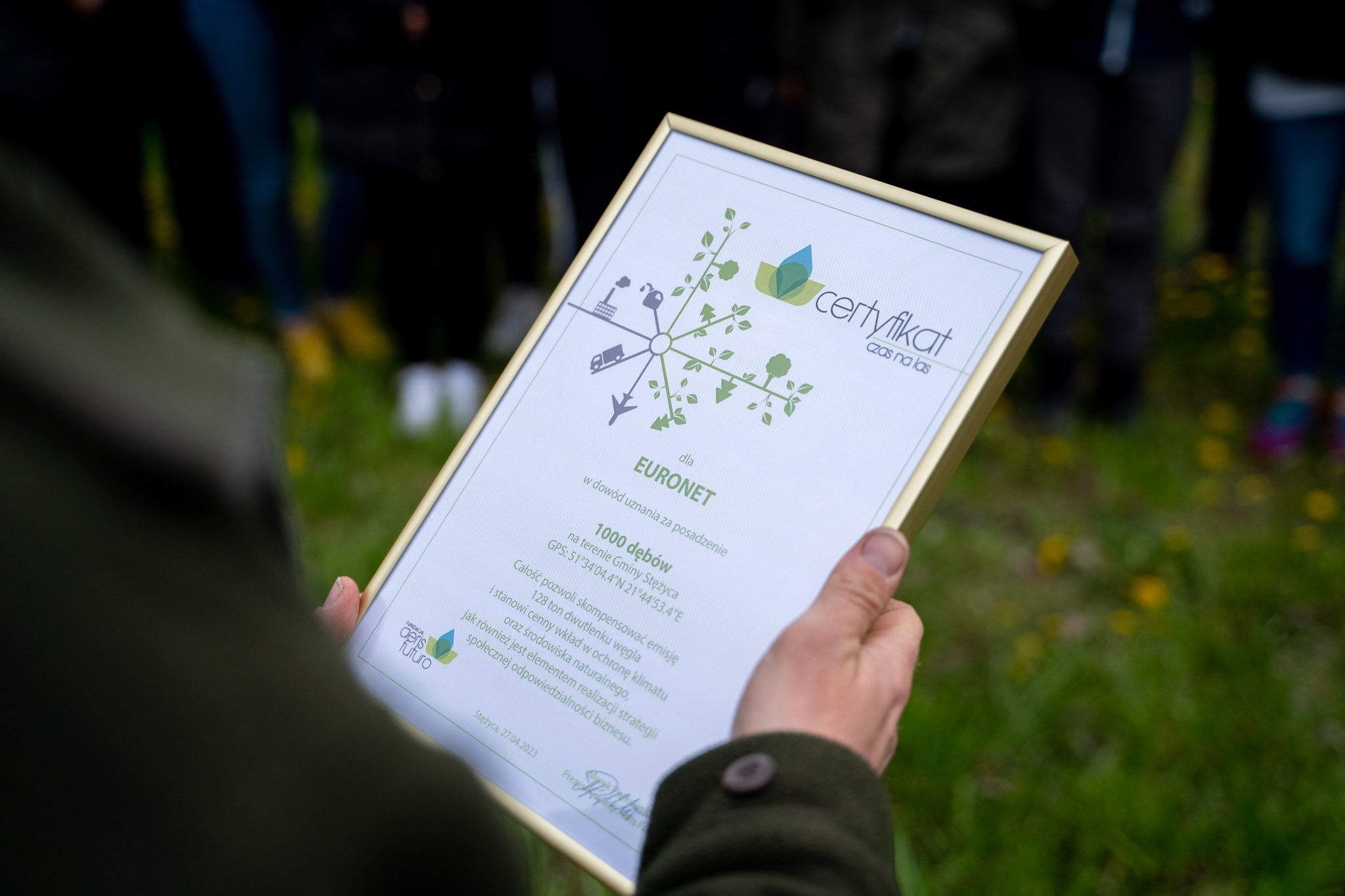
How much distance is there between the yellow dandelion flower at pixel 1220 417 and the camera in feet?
10.1

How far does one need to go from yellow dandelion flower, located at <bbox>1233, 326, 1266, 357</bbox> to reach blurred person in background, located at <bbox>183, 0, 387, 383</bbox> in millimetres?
2860

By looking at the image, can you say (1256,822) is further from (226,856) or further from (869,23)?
(869,23)

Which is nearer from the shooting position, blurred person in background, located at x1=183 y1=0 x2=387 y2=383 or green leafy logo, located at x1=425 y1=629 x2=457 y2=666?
green leafy logo, located at x1=425 y1=629 x2=457 y2=666

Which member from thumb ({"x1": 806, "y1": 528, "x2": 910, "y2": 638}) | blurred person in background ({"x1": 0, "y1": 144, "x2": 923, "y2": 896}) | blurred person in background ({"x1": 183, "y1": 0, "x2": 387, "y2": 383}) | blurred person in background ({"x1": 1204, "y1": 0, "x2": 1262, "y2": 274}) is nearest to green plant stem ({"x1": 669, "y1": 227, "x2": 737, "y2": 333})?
thumb ({"x1": 806, "y1": 528, "x2": 910, "y2": 638})

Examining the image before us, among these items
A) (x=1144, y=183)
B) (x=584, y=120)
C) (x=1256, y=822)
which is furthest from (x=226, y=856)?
(x=1144, y=183)

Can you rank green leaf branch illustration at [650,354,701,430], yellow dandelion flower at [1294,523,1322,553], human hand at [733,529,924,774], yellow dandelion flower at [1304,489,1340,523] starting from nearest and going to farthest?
human hand at [733,529,924,774]
green leaf branch illustration at [650,354,701,430]
yellow dandelion flower at [1294,523,1322,553]
yellow dandelion flower at [1304,489,1340,523]

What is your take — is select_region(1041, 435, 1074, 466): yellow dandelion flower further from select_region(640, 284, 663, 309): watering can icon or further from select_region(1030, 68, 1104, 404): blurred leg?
select_region(640, 284, 663, 309): watering can icon

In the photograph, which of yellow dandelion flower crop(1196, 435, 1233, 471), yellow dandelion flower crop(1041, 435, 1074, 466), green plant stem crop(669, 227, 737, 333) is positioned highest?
yellow dandelion flower crop(1196, 435, 1233, 471)

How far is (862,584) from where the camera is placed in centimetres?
90

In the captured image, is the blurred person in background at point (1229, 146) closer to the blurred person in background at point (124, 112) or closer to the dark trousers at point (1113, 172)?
the dark trousers at point (1113, 172)

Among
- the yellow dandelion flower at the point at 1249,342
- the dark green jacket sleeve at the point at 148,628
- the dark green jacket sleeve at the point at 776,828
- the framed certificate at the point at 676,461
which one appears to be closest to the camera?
the dark green jacket sleeve at the point at 148,628

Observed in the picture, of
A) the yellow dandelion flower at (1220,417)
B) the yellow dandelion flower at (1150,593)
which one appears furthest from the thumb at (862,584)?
the yellow dandelion flower at (1220,417)

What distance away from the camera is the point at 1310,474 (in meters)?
2.87

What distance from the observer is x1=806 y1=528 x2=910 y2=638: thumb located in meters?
0.89
